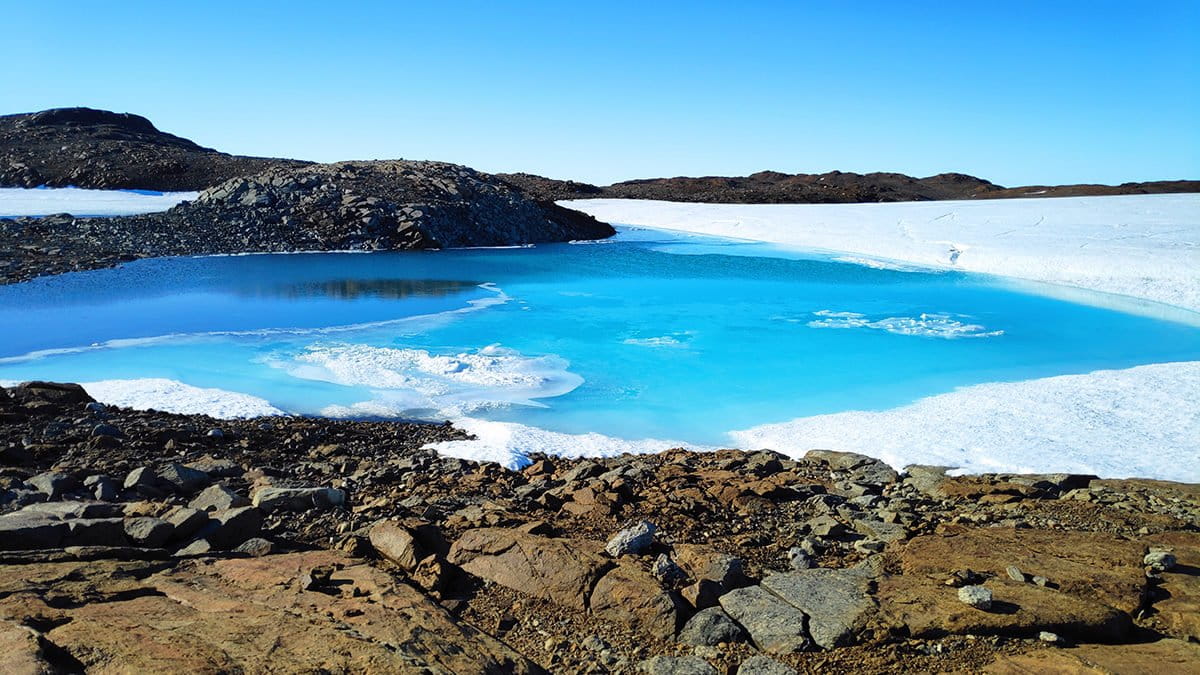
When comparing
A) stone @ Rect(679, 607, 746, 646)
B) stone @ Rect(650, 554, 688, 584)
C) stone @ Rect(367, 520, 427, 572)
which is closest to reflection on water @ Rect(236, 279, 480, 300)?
stone @ Rect(367, 520, 427, 572)

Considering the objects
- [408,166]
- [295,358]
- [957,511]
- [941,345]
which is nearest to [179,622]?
[957,511]

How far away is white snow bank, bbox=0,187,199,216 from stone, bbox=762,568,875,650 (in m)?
32.1

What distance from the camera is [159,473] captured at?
4.55 m

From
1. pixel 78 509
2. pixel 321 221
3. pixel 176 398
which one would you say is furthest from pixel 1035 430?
pixel 321 221

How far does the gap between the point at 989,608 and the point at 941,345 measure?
8.70 metres

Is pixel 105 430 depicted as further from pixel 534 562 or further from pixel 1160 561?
pixel 1160 561

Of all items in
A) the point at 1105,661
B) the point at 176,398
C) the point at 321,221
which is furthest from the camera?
the point at 321,221

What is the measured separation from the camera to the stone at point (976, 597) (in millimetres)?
2922

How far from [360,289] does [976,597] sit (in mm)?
14577

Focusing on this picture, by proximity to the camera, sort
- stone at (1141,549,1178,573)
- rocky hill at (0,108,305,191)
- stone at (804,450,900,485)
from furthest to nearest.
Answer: rocky hill at (0,108,305,191)
stone at (804,450,900,485)
stone at (1141,549,1178,573)

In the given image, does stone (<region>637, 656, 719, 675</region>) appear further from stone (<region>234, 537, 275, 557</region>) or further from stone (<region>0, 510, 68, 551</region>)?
stone (<region>0, 510, 68, 551</region>)

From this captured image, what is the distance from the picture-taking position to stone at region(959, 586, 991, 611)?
2922 mm

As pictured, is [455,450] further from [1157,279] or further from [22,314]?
[1157,279]

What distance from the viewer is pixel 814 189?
53531 mm
